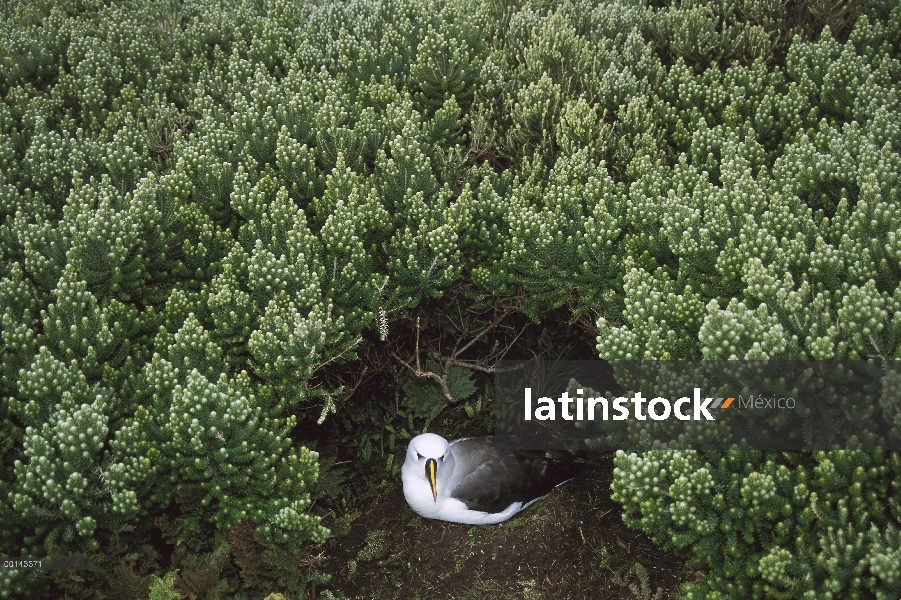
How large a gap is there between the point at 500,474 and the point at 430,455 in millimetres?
718

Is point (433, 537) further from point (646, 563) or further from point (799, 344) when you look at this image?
point (799, 344)

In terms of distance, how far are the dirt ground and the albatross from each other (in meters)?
0.21

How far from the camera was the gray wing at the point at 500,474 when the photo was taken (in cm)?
580

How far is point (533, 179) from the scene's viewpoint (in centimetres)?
628

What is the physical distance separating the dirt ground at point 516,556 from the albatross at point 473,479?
0.21 metres

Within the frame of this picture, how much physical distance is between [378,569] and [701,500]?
3051mm

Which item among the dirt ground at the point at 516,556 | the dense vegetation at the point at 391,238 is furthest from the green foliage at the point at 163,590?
the dirt ground at the point at 516,556

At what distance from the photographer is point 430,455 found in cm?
571

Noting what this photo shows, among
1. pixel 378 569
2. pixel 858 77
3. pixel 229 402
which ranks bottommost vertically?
pixel 378 569

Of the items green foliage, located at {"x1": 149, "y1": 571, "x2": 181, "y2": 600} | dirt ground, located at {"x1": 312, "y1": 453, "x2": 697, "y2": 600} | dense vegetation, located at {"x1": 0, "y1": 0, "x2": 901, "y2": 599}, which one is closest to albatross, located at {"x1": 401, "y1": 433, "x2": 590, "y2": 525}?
dirt ground, located at {"x1": 312, "y1": 453, "x2": 697, "y2": 600}

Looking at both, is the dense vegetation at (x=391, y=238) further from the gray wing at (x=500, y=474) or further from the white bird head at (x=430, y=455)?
the white bird head at (x=430, y=455)

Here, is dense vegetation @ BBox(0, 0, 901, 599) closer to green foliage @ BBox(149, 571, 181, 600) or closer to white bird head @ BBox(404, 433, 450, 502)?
green foliage @ BBox(149, 571, 181, 600)

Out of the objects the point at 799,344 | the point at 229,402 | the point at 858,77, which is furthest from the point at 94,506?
the point at 858,77

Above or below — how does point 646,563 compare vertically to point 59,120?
below
